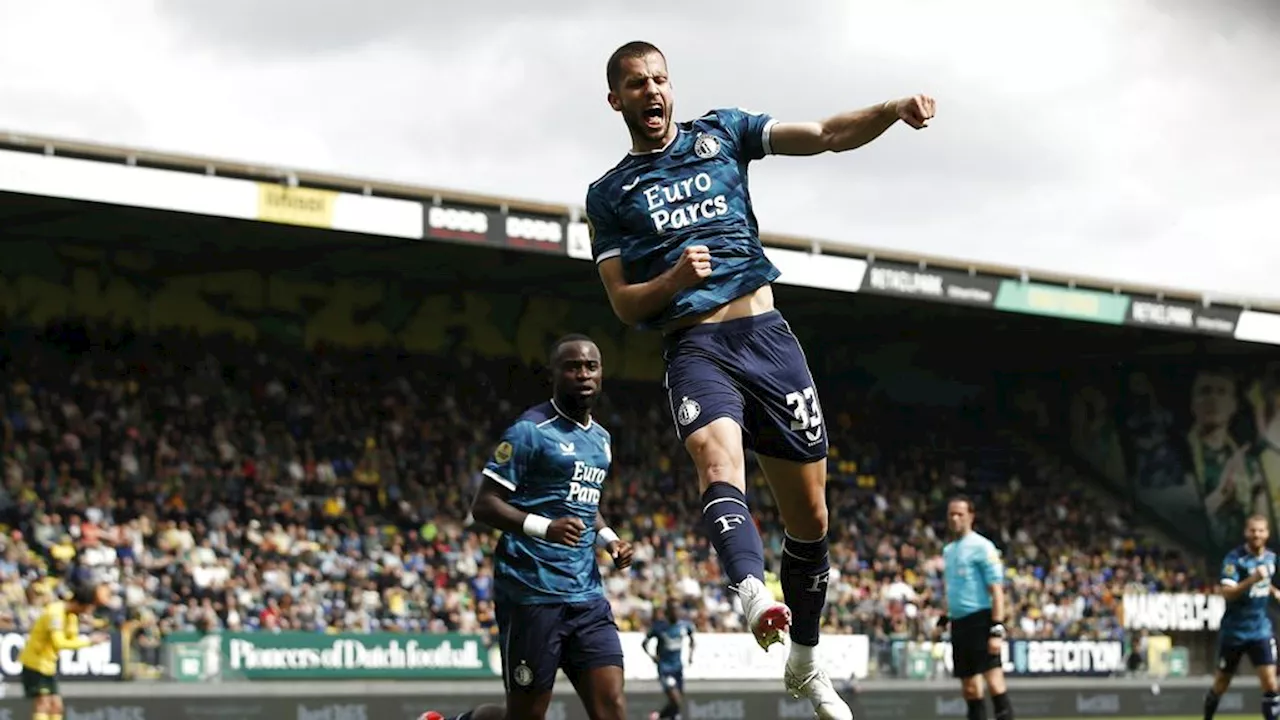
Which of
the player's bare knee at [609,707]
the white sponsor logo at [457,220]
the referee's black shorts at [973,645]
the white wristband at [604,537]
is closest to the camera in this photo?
the player's bare knee at [609,707]

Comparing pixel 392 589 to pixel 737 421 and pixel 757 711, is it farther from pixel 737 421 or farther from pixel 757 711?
pixel 737 421

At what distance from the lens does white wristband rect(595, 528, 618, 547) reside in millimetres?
11201

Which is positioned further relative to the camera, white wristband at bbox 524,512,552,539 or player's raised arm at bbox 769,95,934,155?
white wristband at bbox 524,512,552,539

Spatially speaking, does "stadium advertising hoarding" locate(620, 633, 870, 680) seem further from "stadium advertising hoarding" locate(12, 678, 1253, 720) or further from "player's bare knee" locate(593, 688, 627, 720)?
"player's bare knee" locate(593, 688, 627, 720)

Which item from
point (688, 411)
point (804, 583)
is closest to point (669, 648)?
point (804, 583)

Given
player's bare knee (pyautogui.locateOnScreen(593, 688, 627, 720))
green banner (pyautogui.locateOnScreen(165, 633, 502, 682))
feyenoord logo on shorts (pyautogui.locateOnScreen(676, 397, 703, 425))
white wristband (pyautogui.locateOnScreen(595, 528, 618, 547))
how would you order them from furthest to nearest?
green banner (pyautogui.locateOnScreen(165, 633, 502, 682)) < white wristband (pyautogui.locateOnScreen(595, 528, 618, 547)) < player's bare knee (pyautogui.locateOnScreen(593, 688, 627, 720)) < feyenoord logo on shorts (pyautogui.locateOnScreen(676, 397, 703, 425))

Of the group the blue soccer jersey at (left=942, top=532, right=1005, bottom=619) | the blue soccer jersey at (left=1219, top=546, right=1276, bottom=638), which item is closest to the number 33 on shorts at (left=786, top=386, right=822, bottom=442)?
the blue soccer jersey at (left=942, top=532, right=1005, bottom=619)

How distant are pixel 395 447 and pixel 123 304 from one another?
5150 millimetres

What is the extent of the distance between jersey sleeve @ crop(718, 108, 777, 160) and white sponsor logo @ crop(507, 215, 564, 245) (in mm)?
22999

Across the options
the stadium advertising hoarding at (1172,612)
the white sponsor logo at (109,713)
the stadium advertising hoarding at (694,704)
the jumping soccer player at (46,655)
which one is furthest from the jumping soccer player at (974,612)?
the stadium advertising hoarding at (1172,612)

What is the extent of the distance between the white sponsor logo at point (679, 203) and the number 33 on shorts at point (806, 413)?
0.86 meters

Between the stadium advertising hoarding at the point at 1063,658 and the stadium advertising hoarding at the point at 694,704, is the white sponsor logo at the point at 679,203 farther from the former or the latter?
the stadium advertising hoarding at the point at 1063,658

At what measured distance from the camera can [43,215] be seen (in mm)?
29844

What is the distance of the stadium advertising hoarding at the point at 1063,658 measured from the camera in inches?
1314
